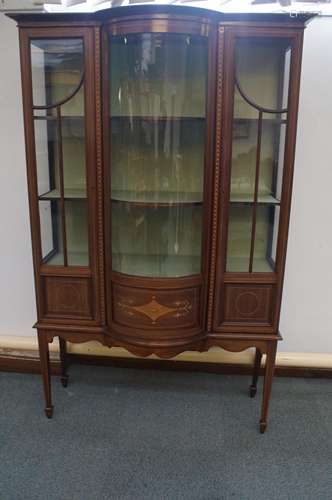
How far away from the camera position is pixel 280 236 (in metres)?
1.63

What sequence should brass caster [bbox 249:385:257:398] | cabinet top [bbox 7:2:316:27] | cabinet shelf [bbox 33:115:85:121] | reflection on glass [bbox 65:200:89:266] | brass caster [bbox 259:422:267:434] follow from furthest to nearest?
brass caster [bbox 249:385:257:398] < brass caster [bbox 259:422:267:434] < reflection on glass [bbox 65:200:89:266] < cabinet shelf [bbox 33:115:85:121] < cabinet top [bbox 7:2:316:27]

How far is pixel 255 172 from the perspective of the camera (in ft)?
5.37

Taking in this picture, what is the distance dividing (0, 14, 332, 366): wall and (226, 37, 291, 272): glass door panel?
1.18ft

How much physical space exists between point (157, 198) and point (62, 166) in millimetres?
404

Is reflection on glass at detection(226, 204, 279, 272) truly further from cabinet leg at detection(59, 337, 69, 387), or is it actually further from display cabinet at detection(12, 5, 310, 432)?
cabinet leg at detection(59, 337, 69, 387)

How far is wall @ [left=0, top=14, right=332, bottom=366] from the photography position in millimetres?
1871

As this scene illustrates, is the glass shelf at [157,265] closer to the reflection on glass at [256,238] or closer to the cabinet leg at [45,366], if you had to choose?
the reflection on glass at [256,238]

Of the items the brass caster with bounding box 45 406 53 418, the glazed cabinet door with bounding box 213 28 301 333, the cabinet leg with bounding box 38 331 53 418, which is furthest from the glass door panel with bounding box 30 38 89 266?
the brass caster with bounding box 45 406 53 418

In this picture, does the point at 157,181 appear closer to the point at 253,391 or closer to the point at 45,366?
the point at 45,366

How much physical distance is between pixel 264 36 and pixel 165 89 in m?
0.39

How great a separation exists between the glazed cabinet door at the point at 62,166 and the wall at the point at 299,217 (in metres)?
0.43

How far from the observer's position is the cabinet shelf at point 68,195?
1695mm

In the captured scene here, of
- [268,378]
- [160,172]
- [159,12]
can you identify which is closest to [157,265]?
[160,172]

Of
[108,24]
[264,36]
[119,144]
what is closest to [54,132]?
[119,144]
